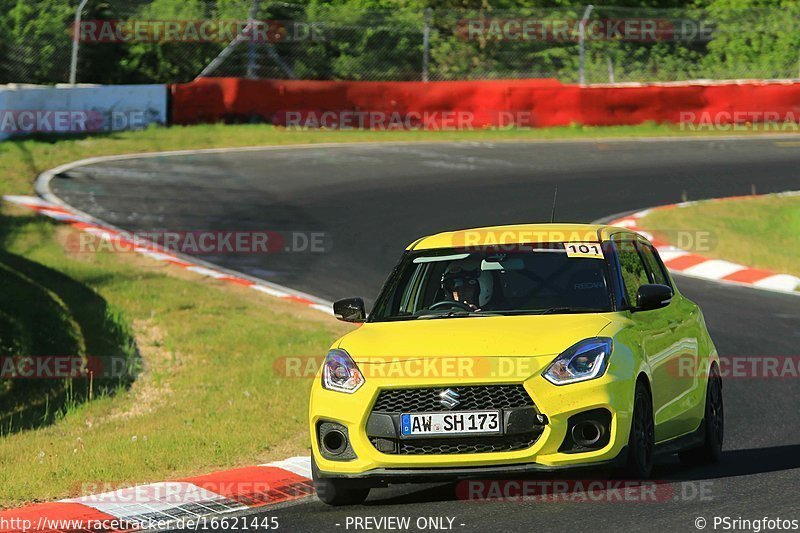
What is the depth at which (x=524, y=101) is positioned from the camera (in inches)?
1237

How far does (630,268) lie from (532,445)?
1944mm

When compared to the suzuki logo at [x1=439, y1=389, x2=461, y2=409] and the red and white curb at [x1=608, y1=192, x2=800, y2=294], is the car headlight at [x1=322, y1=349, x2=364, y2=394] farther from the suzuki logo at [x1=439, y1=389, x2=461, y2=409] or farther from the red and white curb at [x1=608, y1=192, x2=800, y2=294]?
the red and white curb at [x1=608, y1=192, x2=800, y2=294]

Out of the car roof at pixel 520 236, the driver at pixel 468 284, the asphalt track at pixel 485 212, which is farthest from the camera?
the car roof at pixel 520 236

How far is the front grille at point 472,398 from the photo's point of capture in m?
7.09

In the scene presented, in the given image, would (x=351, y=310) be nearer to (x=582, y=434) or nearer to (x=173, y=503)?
(x=173, y=503)

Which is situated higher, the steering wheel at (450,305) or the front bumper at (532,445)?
the steering wheel at (450,305)

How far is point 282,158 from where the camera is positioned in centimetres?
2652

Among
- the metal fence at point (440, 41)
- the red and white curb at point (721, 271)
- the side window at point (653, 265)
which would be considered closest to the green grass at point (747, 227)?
the red and white curb at point (721, 271)

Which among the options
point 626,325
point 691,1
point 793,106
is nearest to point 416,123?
point 793,106

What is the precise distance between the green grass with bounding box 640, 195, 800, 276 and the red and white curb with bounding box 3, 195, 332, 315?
19.1ft

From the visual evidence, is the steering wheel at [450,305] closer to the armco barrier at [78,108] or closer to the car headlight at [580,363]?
the car headlight at [580,363]

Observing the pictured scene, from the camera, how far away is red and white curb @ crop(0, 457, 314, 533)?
7.36 metres

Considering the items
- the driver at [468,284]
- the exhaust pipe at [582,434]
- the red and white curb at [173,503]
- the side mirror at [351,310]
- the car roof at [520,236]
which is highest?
the car roof at [520,236]

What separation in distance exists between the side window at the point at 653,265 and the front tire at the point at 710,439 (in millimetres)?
725
